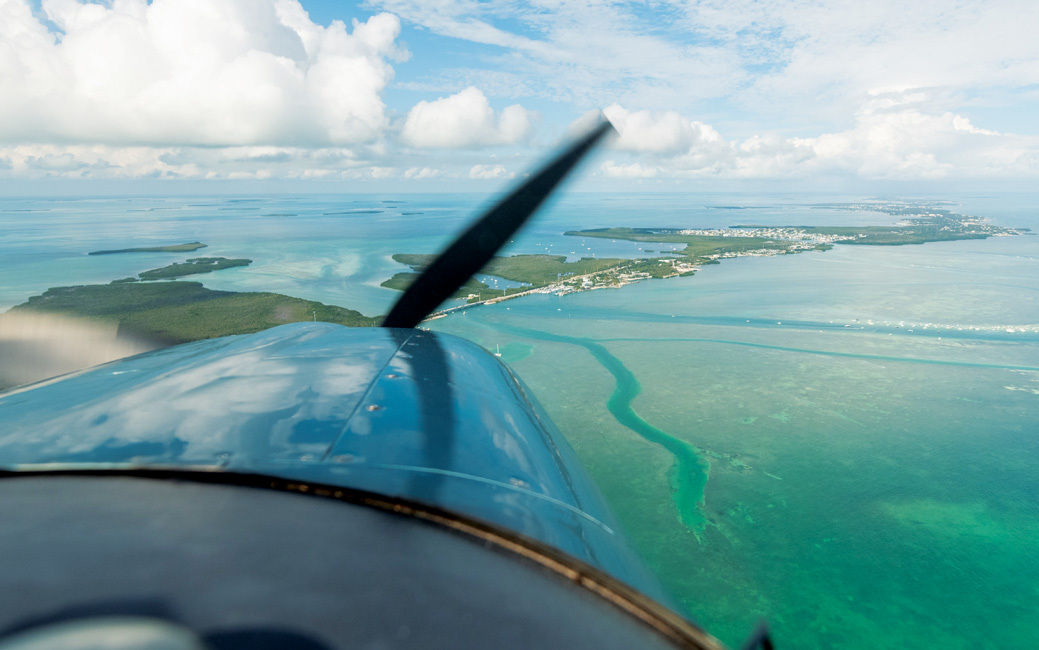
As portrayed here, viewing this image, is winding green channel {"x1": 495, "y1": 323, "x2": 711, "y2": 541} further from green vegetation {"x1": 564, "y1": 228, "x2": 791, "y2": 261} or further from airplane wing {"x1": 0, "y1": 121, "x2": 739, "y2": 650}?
green vegetation {"x1": 564, "y1": 228, "x2": 791, "y2": 261}

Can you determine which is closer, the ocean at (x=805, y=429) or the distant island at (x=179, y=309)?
the ocean at (x=805, y=429)

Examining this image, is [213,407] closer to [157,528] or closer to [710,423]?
[157,528]

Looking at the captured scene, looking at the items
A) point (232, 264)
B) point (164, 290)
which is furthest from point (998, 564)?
point (232, 264)

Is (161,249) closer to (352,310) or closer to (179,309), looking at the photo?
(179,309)

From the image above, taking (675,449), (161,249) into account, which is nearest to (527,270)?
(675,449)

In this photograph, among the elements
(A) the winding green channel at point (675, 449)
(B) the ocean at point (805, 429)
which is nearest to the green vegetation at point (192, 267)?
(B) the ocean at point (805, 429)

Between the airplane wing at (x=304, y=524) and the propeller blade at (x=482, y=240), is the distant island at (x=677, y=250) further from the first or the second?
the airplane wing at (x=304, y=524)
